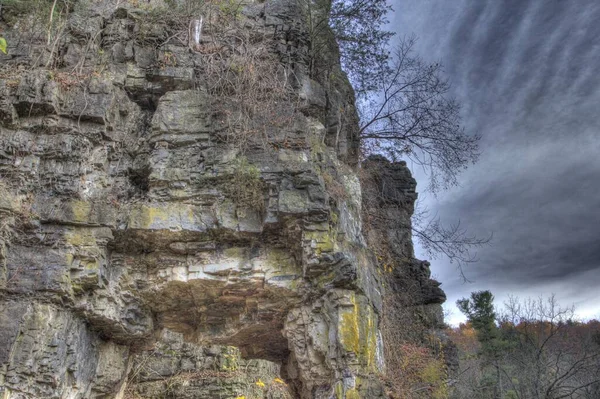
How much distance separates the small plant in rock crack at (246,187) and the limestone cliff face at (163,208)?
2cm

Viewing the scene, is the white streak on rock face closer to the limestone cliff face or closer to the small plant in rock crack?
the limestone cliff face

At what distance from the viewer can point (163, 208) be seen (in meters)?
6.79

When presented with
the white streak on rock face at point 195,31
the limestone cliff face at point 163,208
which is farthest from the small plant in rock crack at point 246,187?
the white streak on rock face at point 195,31

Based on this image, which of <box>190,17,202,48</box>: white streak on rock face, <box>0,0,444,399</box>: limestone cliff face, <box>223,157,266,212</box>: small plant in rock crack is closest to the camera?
<box>0,0,444,399</box>: limestone cliff face

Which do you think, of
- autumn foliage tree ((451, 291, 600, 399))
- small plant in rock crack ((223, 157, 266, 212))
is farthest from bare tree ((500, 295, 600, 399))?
small plant in rock crack ((223, 157, 266, 212))

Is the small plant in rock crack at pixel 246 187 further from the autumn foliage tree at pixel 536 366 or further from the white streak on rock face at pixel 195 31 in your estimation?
the autumn foliage tree at pixel 536 366

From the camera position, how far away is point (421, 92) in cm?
1109

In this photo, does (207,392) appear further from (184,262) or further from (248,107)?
(248,107)

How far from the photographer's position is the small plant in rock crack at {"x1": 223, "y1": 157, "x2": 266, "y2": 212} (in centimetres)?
691

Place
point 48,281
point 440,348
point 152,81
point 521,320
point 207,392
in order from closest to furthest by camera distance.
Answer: point 48,281
point 152,81
point 440,348
point 207,392
point 521,320

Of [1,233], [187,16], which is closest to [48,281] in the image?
[1,233]

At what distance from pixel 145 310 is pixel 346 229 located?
10.1 ft

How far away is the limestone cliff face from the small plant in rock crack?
0.07 ft

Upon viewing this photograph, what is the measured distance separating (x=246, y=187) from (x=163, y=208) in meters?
1.14
